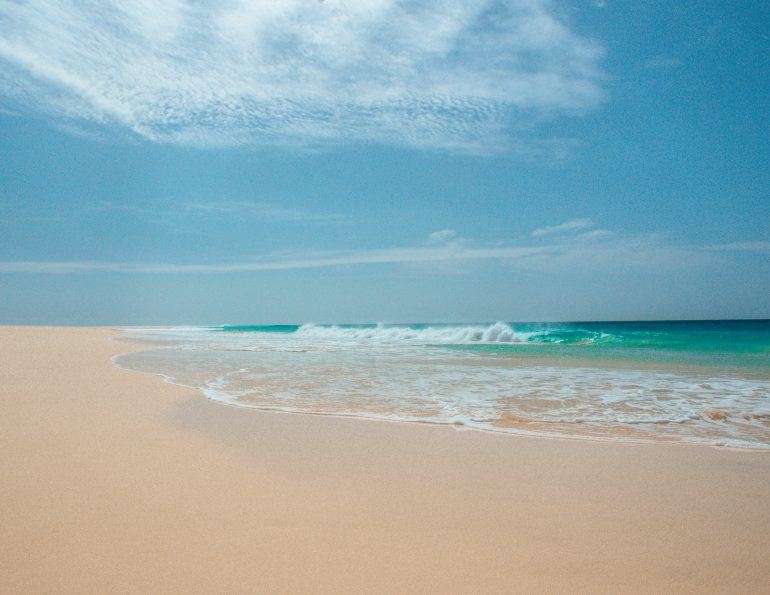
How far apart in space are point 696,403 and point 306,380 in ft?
19.7

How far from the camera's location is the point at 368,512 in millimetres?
2740

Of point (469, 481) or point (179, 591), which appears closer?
point (179, 591)

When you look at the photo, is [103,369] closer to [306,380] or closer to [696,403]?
[306,380]

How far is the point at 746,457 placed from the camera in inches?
155

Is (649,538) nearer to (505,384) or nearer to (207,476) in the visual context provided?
(207,476)

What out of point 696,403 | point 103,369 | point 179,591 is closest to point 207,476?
point 179,591

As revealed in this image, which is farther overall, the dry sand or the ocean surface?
the ocean surface

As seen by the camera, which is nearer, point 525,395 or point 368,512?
point 368,512

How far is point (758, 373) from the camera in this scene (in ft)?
34.3

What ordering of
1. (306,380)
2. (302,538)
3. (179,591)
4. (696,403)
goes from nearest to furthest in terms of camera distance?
1. (179,591)
2. (302,538)
3. (696,403)
4. (306,380)

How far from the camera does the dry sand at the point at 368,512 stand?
2.07m

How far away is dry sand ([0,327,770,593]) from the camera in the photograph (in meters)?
2.07

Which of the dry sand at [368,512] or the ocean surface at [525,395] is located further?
the ocean surface at [525,395]

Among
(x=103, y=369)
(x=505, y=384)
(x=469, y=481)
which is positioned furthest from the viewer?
(x=103, y=369)
